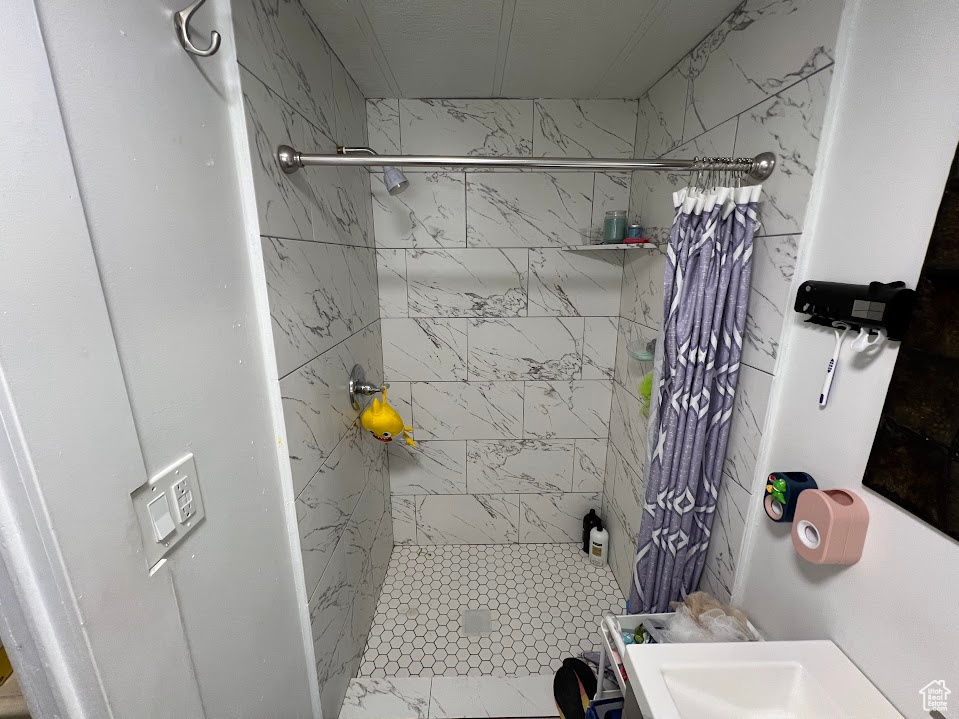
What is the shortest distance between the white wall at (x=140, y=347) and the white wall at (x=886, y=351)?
1217 mm

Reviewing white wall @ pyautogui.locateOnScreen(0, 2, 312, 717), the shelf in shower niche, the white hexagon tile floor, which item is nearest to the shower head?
white wall @ pyautogui.locateOnScreen(0, 2, 312, 717)

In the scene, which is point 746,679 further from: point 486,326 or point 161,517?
point 486,326

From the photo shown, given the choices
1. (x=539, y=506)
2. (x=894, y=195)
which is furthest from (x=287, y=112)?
(x=539, y=506)

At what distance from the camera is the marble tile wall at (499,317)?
1.71 meters

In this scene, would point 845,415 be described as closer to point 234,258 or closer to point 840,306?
point 840,306

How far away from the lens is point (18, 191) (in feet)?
1.35

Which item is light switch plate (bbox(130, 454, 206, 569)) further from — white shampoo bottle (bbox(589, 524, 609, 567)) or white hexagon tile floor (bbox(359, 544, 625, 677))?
white shampoo bottle (bbox(589, 524, 609, 567))

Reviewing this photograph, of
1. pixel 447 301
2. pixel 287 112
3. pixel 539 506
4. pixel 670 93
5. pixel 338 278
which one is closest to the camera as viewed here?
pixel 287 112

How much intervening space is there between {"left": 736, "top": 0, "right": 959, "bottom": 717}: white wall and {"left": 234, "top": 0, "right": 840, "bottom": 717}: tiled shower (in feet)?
0.20

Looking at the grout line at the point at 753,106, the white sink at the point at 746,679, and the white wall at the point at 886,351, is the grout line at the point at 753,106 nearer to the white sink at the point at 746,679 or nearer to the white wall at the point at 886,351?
the white wall at the point at 886,351

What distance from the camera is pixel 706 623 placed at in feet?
3.26

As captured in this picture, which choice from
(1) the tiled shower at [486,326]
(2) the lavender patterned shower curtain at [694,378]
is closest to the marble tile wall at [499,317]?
(1) the tiled shower at [486,326]

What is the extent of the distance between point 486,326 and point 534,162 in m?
0.99

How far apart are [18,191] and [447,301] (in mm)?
1473
